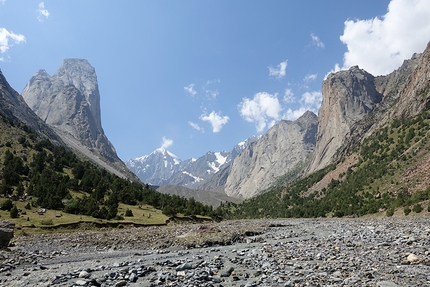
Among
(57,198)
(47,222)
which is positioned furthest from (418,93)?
(47,222)

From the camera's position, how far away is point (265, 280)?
1180 centimetres

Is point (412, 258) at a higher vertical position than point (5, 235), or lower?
higher

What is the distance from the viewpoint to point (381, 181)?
80.7m

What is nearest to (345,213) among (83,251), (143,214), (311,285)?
(143,214)

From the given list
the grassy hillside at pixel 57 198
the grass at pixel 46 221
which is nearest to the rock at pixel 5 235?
the grass at pixel 46 221

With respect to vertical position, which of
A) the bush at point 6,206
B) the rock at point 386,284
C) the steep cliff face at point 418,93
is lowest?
the rock at point 386,284

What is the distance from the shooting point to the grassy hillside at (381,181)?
205 feet

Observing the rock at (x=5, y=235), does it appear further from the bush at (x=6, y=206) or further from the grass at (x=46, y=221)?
the bush at (x=6, y=206)

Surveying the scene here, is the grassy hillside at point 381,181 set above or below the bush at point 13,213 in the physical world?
above

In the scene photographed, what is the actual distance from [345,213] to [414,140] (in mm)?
38046

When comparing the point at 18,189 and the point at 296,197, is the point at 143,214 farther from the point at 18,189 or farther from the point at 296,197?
the point at 296,197

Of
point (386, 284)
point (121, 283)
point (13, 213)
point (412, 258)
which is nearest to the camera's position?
point (386, 284)

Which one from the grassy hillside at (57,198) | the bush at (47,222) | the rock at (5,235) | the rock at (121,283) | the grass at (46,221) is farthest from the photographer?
the grassy hillside at (57,198)

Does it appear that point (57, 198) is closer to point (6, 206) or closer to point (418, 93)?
point (6, 206)
